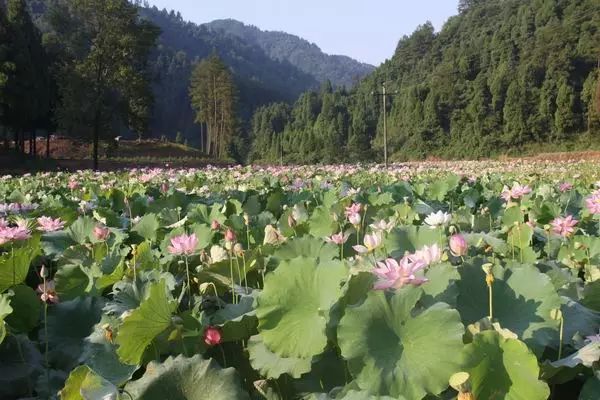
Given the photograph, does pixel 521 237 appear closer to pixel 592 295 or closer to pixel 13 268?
pixel 592 295

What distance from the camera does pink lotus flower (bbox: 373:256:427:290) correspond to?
2.85 feet

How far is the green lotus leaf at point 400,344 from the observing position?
30.3 inches

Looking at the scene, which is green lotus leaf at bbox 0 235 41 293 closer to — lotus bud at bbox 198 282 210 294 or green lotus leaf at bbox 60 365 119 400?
lotus bud at bbox 198 282 210 294

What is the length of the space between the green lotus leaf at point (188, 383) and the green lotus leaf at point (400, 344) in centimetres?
17

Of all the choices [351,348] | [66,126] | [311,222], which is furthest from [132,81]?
[351,348]

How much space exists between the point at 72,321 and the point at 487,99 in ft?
188

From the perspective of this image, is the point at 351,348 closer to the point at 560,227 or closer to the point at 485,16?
the point at 560,227

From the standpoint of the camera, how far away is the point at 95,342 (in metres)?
1.12

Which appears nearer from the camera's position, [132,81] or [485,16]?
[132,81]

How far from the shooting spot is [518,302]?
0.99 meters

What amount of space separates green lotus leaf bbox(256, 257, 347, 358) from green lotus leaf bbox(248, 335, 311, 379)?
14 millimetres

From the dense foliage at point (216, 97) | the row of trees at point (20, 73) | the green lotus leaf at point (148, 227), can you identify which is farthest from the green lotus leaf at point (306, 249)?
the dense foliage at point (216, 97)

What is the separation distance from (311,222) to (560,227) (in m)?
0.87

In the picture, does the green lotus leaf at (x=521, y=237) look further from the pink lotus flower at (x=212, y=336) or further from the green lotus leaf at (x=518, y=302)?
the pink lotus flower at (x=212, y=336)
